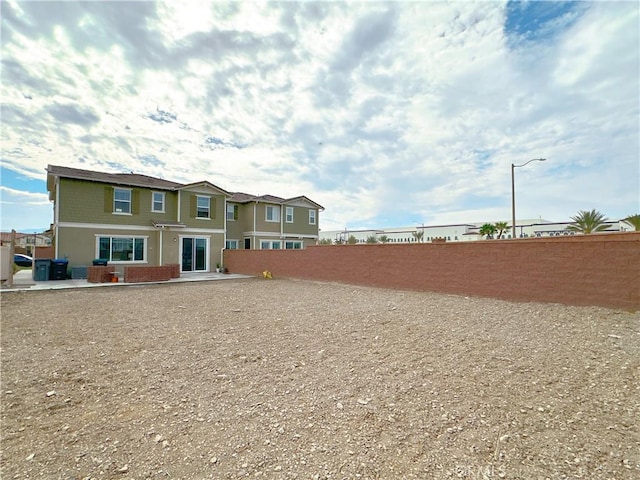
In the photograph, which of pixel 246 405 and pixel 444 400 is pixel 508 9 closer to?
pixel 444 400

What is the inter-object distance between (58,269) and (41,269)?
2.12 ft

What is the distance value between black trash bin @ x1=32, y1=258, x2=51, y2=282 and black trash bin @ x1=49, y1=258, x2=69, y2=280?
201mm

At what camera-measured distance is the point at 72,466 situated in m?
2.35

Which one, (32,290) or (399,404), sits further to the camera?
(32,290)

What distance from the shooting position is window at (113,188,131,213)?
17969mm

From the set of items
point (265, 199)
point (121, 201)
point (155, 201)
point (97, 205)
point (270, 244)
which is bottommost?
point (270, 244)

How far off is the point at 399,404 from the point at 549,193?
25.1m

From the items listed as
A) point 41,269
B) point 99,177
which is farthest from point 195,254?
point 41,269

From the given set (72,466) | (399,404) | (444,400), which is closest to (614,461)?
(444,400)

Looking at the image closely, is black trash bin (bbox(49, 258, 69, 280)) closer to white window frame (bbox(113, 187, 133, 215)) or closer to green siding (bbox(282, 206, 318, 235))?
white window frame (bbox(113, 187, 133, 215))

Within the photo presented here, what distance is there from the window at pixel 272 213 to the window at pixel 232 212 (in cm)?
254

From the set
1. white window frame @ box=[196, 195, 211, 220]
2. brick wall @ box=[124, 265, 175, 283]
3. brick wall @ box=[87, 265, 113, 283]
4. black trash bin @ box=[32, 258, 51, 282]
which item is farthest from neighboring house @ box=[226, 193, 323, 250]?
black trash bin @ box=[32, 258, 51, 282]

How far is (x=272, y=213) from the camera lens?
25703 mm

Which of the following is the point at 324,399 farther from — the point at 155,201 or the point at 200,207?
the point at 200,207
